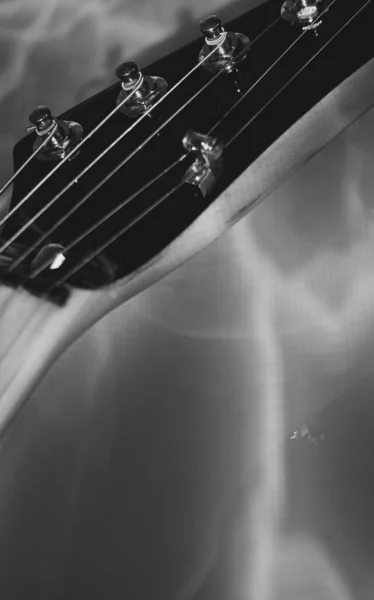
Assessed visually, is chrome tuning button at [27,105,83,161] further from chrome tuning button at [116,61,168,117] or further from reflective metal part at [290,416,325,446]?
reflective metal part at [290,416,325,446]

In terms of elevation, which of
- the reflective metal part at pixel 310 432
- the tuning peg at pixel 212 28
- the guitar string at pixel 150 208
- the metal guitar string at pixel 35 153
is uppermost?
the tuning peg at pixel 212 28

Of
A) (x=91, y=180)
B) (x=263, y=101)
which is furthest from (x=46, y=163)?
(x=263, y=101)

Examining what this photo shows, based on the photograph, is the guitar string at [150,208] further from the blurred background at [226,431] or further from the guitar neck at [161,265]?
the blurred background at [226,431]

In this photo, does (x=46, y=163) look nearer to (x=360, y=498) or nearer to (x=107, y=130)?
(x=107, y=130)

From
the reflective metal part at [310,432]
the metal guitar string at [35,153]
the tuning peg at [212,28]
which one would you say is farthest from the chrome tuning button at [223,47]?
the reflective metal part at [310,432]

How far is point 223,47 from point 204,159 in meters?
0.08

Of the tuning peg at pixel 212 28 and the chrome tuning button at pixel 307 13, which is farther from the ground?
the tuning peg at pixel 212 28

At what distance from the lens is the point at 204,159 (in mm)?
484

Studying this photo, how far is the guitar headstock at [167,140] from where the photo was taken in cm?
49

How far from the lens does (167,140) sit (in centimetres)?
51

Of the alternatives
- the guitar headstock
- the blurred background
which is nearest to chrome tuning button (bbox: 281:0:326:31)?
the guitar headstock

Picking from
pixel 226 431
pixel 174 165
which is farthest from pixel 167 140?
pixel 226 431

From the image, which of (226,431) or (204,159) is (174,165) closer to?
(204,159)

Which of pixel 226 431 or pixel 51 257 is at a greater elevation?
pixel 51 257
